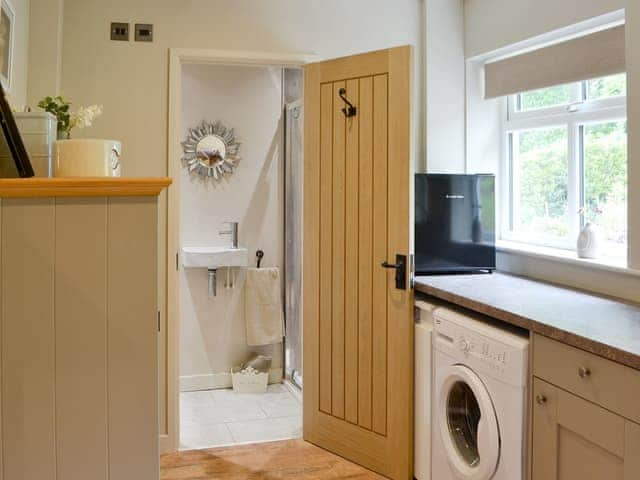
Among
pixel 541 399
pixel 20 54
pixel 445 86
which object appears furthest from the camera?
pixel 445 86

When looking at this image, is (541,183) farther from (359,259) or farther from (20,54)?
(20,54)

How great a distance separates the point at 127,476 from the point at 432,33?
283cm

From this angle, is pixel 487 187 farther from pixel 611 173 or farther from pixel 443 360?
pixel 443 360

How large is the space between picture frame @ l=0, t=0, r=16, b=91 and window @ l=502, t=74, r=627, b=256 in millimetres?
2526

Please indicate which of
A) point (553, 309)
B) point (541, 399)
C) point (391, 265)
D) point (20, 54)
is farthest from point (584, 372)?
point (20, 54)

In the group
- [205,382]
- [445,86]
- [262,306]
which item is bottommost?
[205,382]

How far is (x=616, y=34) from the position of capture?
8.60ft

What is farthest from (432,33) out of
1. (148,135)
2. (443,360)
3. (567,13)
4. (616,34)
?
(443,360)

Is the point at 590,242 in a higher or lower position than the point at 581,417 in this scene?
higher

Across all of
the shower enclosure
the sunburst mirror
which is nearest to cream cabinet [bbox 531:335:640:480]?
the shower enclosure

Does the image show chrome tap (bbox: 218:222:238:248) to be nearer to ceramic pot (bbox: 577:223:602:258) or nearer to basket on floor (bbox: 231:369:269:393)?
basket on floor (bbox: 231:369:269:393)

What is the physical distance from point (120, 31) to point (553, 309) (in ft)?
8.05

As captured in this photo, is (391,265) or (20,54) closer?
(20,54)

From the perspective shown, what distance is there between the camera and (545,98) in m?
3.27
